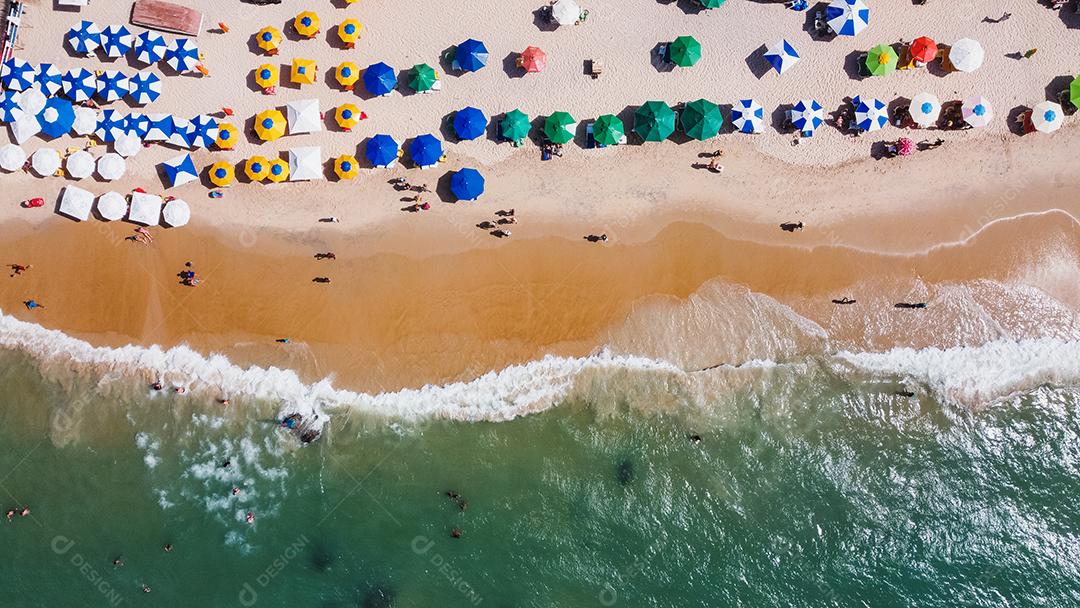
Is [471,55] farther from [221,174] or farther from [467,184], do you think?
[221,174]

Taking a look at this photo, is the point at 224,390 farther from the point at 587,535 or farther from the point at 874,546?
the point at 874,546

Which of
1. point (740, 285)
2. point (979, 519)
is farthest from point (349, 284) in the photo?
point (979, 519)

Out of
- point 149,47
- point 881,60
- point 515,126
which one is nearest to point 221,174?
point 149,47

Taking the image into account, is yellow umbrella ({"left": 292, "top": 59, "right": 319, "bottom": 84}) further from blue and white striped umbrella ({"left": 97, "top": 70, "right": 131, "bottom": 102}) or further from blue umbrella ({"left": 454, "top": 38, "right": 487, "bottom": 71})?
blue and white striped umbrella ({"left": 97, "top": 70, "right": 131, "bottom": 102})

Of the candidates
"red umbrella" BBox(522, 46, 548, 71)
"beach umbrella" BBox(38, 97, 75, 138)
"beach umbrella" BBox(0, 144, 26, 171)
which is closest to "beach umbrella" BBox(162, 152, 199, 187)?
"beach umbrella" BBox(38, 97, 75, 138)

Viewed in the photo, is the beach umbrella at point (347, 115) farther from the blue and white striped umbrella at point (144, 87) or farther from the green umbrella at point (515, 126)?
the blue and white striped umbrella at point (144, 87)

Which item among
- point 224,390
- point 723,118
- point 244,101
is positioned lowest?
point 224,390

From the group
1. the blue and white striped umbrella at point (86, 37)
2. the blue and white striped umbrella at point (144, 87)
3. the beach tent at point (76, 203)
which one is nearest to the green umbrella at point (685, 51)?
the blue and white striped umbrella at point (144, 87)
